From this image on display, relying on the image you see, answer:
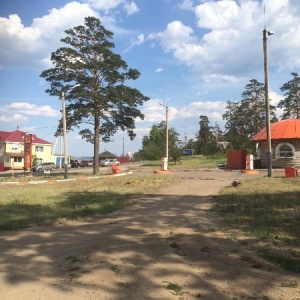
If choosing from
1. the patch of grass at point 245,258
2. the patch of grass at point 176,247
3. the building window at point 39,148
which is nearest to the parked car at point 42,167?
the building window at point 39,148

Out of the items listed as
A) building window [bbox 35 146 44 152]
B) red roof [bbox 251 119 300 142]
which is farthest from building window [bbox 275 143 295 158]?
building window [bbox 35 146 44 152]

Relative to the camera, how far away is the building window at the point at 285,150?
106ft

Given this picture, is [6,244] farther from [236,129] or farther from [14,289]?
[236,129]

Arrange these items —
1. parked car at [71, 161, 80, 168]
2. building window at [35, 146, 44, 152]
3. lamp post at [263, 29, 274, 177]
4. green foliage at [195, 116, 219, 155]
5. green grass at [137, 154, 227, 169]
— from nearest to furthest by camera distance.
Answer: lamp post at [263, 29, 274, 177] < green grass at [137, 154, 227, 169] < parked car at [71, 161, 80, 168] < building window at [35, 146, 44, 152] < green foliage at [195, 116, 219, 155]

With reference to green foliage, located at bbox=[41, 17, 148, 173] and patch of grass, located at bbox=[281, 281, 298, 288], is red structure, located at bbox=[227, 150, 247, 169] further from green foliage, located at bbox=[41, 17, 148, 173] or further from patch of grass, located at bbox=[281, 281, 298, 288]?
patch of grass, located at bbox=[281, 281, 298, 288]

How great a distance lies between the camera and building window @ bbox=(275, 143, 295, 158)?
32188mm

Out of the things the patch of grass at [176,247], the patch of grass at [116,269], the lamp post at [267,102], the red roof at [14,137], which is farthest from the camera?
→ the red roof at [14,137]

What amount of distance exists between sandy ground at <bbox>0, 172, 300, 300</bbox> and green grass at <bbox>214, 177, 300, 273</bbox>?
0.36m

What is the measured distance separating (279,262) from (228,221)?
318 cm

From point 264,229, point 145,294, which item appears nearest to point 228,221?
point 264,229

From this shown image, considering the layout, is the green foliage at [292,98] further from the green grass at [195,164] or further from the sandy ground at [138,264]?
the sandy ground at [138,264]

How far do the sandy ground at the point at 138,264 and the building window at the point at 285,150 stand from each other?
2558 centimetres

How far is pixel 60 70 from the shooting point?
31.7 metres

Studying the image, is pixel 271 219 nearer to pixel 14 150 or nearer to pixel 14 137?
pixel 14 150
